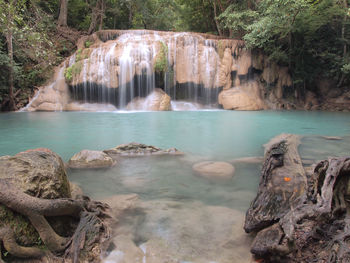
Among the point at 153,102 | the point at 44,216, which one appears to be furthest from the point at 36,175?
the point at 153,102

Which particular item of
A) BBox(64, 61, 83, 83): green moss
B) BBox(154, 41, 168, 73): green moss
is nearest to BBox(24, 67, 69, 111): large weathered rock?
Result: BBox(64, 61, 83, 83): green moss

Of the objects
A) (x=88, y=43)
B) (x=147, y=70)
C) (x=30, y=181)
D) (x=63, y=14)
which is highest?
(x=63, y=14)

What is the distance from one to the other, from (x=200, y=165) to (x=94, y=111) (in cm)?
1193

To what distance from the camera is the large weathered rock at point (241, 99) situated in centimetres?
1641

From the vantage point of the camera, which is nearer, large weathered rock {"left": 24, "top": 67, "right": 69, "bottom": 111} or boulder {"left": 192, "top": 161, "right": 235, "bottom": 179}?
boulder {"left": 192, "top": 161, "right": 235, "bottom": 179}

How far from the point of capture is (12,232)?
179 centimetres

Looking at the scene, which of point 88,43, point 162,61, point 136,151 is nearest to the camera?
point 136,151

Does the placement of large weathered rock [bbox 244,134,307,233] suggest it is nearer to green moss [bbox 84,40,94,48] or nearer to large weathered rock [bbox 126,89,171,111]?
large weathered rock [bbox 126,89,171,111]

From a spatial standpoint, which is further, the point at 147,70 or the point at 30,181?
the point at 147,70

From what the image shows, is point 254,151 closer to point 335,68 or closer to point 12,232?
point 12,232

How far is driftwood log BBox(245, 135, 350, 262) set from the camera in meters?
1.81

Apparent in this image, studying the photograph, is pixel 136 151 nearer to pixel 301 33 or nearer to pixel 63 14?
pixel 301 33

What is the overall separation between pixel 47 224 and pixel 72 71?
14.6m

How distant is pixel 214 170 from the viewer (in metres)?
4.23
